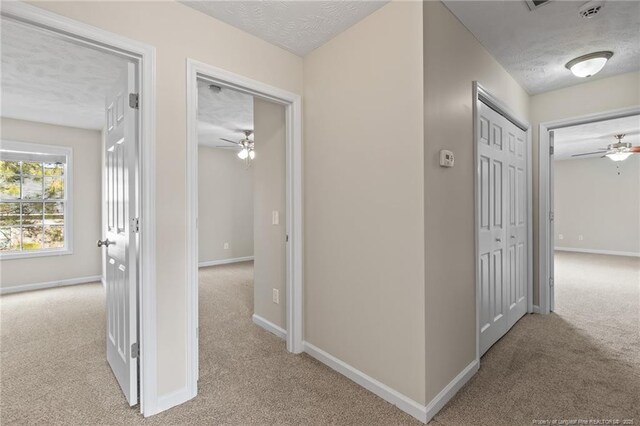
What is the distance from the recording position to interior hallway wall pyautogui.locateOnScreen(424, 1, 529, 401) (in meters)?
1.77

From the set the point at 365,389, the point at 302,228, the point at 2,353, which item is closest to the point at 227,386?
the point at 365,389

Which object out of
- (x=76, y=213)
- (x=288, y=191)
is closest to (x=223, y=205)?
(x=76, y=213)

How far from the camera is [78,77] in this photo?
2965 millimetres

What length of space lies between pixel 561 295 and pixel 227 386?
4430 mm

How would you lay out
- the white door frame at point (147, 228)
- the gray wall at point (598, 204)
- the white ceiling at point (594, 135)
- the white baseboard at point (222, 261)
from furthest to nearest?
1. the gray wall at point (598, 204)
2. the white baseboard at point (222, 261)
3. the white ceiling at point (594, 135)
4. the white door frame at point (147, 228)

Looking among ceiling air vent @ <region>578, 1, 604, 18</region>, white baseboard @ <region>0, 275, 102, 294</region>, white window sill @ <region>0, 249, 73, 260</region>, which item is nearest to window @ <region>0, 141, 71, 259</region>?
white window sill @ <region>0, 249, 73, 260</region>

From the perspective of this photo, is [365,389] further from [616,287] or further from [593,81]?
[616,287]

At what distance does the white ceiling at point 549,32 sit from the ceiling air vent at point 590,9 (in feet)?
0.10

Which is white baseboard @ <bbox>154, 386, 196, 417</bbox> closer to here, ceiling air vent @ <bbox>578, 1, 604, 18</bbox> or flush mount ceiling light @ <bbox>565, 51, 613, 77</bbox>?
ceiling air vent @ <bbox>578, 1, 604, 18</bbox>

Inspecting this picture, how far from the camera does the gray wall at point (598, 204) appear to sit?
709 cm

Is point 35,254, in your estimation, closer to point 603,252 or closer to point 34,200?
point 34,200

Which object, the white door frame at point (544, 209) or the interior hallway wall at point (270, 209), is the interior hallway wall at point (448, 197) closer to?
the interior hallway wall at point (270, 209)

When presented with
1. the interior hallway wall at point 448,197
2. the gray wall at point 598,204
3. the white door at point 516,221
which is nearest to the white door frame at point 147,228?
the interior hallway wall at point 448,197

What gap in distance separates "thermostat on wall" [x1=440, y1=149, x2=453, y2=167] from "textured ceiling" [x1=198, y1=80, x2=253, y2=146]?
2024 millimetres
